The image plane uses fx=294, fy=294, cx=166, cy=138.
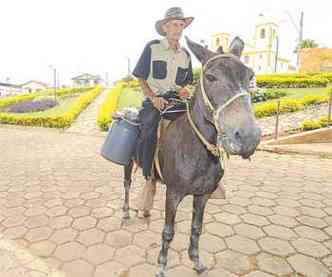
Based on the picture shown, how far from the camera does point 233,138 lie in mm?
1972

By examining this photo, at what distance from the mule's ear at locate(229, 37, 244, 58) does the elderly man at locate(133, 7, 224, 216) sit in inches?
33.9

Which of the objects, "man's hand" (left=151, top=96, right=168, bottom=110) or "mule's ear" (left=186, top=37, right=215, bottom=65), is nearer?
"mule's ear" (left=186, top=37, right=215, bottom=65)

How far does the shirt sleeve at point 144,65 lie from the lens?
3.35 meters

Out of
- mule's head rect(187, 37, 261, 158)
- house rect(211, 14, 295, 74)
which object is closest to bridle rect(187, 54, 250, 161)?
mule's head rect(187, 37, 261, 158)

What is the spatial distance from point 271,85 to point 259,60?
51.6m

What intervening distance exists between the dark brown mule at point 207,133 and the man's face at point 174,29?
0.74 meters

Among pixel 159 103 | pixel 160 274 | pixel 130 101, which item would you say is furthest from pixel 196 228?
pixel 130 101

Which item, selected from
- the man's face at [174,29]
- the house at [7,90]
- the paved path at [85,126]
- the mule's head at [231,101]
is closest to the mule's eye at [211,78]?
the mule's head at [231,101]

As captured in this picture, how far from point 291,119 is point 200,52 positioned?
38.6ft

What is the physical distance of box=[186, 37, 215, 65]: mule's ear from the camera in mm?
2443

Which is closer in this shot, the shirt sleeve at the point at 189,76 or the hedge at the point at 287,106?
the shirt sleeve at the point at 189,76

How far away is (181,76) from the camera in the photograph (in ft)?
11.3

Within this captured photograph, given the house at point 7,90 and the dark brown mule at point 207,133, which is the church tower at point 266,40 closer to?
the dark brown mule at point 207,133

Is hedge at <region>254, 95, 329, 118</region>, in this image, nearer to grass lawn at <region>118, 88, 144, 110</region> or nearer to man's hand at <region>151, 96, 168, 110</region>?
grass lawn at <region>118, 88, 144, 110</region>
